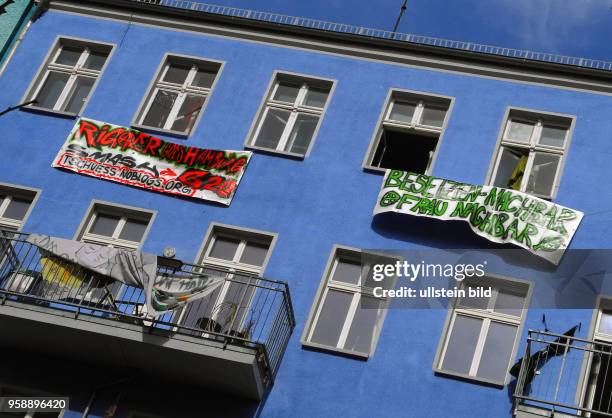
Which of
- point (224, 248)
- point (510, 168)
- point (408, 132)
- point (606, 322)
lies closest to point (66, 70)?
point (224, 248)

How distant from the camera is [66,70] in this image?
1978cm

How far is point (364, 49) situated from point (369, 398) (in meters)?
6.75

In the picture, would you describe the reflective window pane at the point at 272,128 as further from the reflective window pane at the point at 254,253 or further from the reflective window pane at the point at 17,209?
the reflective window pane at the point at 17,209

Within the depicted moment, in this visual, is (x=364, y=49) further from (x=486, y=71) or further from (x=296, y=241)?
(x=296, y=241)

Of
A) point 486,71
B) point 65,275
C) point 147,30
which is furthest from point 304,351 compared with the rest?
point 147,30

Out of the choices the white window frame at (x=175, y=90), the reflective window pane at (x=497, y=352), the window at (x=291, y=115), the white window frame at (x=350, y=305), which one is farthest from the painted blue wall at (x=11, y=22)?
the reflective window pane at (x=497, y=352)

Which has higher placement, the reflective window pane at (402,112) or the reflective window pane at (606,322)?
the reflective window pane at (402,112)

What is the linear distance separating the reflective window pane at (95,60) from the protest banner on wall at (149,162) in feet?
5.07

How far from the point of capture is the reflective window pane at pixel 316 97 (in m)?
18.7

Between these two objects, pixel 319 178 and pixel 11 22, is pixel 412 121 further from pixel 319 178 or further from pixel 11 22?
pixel 11 22

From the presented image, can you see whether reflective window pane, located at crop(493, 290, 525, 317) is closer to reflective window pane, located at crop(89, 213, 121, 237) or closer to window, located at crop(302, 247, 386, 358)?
window, located at crop(302, 247, 386, 358)

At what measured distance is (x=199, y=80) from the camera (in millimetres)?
19406

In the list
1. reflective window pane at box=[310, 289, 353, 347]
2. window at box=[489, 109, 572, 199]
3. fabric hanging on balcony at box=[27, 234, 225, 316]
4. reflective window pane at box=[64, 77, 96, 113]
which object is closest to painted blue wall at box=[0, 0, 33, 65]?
reflective window pane at box=[64, 77, 96, 113]

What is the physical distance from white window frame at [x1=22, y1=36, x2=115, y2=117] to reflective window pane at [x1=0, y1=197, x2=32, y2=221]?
5.96ft
